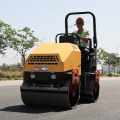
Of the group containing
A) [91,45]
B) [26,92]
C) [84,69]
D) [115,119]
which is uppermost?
[91,45]

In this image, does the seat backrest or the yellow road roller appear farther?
the seat backrest

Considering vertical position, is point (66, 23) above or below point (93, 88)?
above

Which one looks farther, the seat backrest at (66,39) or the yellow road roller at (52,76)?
the seat backrest at (66,39)

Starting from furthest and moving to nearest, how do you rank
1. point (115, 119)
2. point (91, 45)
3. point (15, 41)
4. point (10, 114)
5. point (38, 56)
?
1. point (15, 41)
2. point (91, 45)
3. point (38, 56)
4. point (10, 114)
5. point (115, 119)

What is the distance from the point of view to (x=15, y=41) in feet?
99.6

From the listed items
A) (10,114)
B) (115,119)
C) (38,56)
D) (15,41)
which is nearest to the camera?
(115,119)

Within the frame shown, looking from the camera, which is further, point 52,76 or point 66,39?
point 66,39

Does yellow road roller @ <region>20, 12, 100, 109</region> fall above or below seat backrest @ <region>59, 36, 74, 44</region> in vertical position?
below

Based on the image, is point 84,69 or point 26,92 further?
→ point 84,69

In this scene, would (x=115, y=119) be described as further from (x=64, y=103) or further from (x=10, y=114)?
(x=10, y=114)

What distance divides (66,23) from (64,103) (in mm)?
3107

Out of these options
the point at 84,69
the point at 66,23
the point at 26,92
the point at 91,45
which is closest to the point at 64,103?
the point at 26,92

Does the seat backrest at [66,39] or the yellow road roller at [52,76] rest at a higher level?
the seat backrest at [66,39]

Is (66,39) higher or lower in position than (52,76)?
higher
